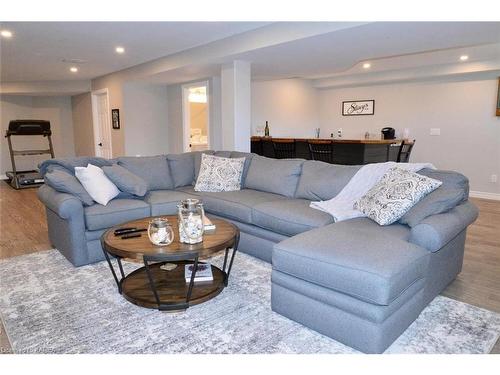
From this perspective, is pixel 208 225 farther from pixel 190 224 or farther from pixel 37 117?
pixel 37 117

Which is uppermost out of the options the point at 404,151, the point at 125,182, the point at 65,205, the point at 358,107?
the point at 358,107

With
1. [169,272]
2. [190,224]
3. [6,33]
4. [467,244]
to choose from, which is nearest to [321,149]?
[467,244]

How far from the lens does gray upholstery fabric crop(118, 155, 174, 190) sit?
4.15m

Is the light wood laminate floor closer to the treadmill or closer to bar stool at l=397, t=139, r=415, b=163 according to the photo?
the treadmill

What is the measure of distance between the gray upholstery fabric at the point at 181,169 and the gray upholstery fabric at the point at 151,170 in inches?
2.7

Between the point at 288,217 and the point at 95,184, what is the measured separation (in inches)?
74.5

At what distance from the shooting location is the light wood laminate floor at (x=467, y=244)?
2666 mm

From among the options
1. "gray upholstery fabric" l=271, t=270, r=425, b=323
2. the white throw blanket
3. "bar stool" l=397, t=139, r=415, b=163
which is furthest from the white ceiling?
"bar stool" l=397, t=139, r=415, b=163

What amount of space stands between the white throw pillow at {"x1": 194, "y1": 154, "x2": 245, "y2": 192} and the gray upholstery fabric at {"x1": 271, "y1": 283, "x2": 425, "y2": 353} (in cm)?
185

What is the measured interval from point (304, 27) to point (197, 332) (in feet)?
9.98

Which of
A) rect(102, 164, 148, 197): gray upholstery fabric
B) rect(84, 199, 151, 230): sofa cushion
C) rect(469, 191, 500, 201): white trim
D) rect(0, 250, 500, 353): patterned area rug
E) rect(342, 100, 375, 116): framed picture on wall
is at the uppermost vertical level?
rect(342, 100, 375, 116): framed picture on wall

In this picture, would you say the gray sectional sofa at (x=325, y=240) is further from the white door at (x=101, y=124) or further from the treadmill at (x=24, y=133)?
the treadmill at (x=24, y=133)

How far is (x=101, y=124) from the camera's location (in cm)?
843
